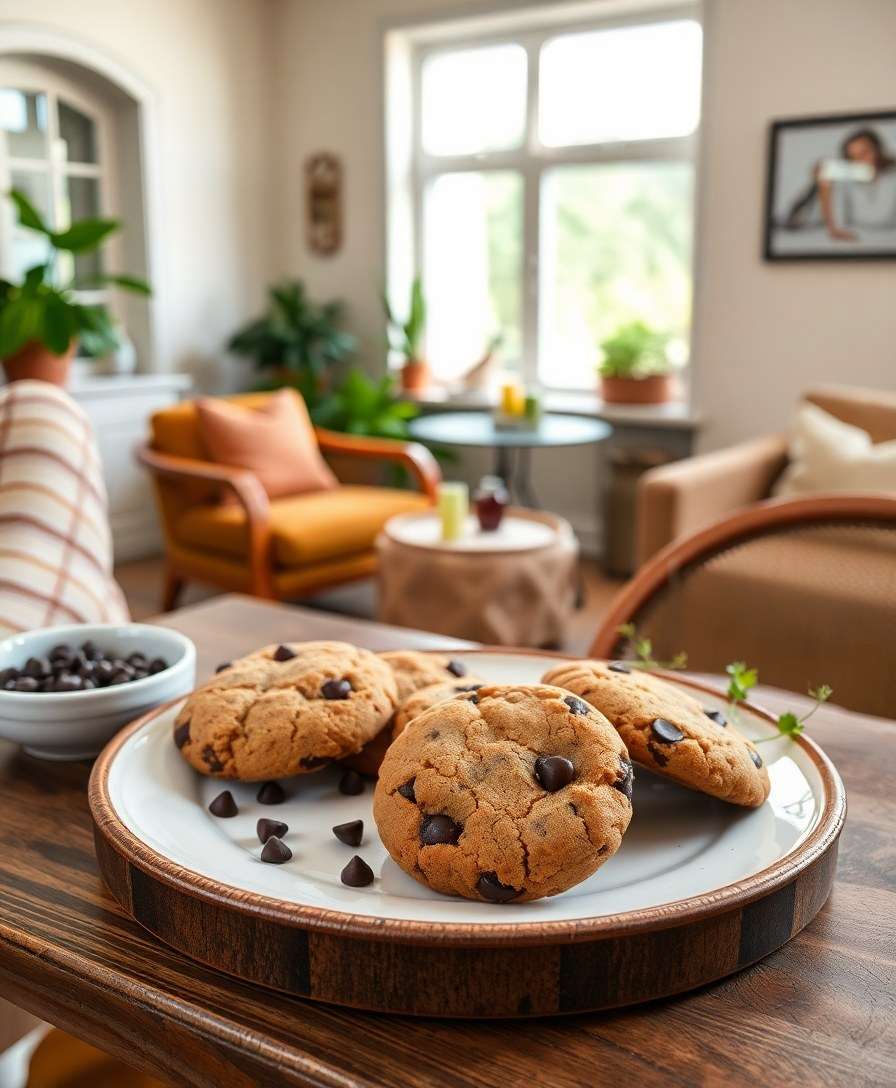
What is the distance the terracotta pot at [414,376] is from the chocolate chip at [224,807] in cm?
464

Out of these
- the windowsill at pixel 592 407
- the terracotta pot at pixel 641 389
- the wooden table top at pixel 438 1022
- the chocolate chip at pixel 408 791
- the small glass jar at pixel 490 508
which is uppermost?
the chocolate chip at pixel 408 791

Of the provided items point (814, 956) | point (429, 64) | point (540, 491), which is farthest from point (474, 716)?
point (429, 64)

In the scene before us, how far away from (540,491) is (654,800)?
4.45 metres

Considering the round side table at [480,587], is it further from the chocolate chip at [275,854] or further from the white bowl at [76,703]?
the chocolate chip at [275,854]

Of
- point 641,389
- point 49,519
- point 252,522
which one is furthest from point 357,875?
point 641,389

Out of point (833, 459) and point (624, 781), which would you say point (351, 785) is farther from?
point (833, 459)

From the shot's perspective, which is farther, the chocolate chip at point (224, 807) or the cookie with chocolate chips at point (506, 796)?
the chocolate chip at point (224, 807)

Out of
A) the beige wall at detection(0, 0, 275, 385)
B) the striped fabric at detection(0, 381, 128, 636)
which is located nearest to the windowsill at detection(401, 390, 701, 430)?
the beige wall at detection(0, 0, 275, 385)

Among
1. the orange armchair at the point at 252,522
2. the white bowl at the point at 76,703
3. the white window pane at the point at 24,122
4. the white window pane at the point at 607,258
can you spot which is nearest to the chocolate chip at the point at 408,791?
the white bowl at the point at 76,703

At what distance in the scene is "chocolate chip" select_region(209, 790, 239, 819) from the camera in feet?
2.46

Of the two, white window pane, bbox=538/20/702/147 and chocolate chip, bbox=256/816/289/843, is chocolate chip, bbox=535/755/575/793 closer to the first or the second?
chocolate chip, bbox=256/816/289/843

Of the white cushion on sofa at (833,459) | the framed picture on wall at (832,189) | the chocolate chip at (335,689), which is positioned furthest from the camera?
the framed picture on wall at (832,189)

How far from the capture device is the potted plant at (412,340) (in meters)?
5.06

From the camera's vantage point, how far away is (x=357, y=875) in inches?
25.5
